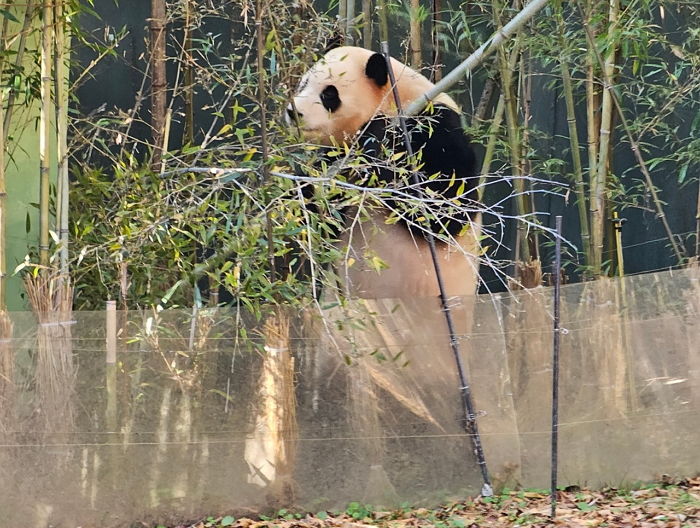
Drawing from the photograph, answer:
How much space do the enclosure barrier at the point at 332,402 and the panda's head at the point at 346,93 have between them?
2.45 feet

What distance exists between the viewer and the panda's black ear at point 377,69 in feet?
13.0

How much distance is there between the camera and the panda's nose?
3662 millimetres

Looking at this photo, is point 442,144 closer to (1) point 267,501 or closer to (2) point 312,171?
(2) point 312,171

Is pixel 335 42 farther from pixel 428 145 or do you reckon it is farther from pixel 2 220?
pixel 2 220

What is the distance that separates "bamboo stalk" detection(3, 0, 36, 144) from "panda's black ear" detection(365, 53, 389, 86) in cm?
125

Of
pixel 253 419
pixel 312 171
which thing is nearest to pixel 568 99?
pixel 312 171

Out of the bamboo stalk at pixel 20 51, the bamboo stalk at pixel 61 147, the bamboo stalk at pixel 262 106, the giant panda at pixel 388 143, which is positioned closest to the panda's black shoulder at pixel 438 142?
the giant panda at pixel 388 143

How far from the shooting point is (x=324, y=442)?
3.73 metres

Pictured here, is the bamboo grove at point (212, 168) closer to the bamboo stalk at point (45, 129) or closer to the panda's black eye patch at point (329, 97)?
the bamboo stalk at point (45, 129)

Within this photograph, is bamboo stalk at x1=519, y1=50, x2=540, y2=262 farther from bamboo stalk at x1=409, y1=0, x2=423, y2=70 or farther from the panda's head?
the panda's head

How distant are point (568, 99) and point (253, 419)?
2.15 metres

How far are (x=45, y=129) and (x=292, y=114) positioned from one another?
929 millimetres

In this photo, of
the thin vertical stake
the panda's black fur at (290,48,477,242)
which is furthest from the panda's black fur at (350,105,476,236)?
the thin vertical stake

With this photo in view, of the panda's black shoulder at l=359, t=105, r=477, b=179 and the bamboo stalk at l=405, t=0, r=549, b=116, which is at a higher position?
the bamboo stalk at l=405, t=0, r=549, b=116
